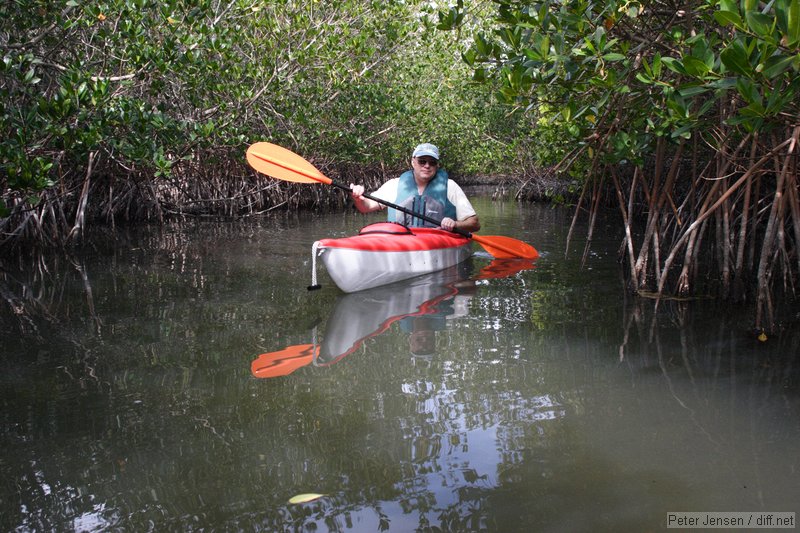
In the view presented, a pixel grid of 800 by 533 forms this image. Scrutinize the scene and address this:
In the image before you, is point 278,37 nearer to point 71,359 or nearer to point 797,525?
point 71,359

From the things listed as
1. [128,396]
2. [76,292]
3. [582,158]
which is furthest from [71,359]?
[582,158]

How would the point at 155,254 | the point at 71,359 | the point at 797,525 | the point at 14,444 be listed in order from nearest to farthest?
the point at 797,525, the point at 14,444, the point at 71,359, the point at 155,254

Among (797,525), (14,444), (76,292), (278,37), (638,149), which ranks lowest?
(797,525)

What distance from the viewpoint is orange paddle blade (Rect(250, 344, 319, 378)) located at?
126 inches

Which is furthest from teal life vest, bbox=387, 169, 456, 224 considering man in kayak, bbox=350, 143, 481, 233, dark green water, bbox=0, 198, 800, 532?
dark green water, bbox=0, 198, 800, 532

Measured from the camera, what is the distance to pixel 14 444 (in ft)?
7.79

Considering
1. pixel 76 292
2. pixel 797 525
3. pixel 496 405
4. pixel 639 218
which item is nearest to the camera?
pixel 797 525

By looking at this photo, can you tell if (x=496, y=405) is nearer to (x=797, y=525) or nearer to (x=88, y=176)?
(x=797, y=525)

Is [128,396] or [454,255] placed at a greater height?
[454,255]

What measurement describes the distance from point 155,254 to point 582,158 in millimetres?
4439

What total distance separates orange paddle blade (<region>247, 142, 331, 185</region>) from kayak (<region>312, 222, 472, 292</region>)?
65 cm

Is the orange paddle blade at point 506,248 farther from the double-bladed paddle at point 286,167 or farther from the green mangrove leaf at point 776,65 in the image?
the green mangrove leaf at point 776,65

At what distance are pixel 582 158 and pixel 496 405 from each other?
3629 mm

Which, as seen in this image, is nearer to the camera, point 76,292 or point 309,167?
point 76,292
